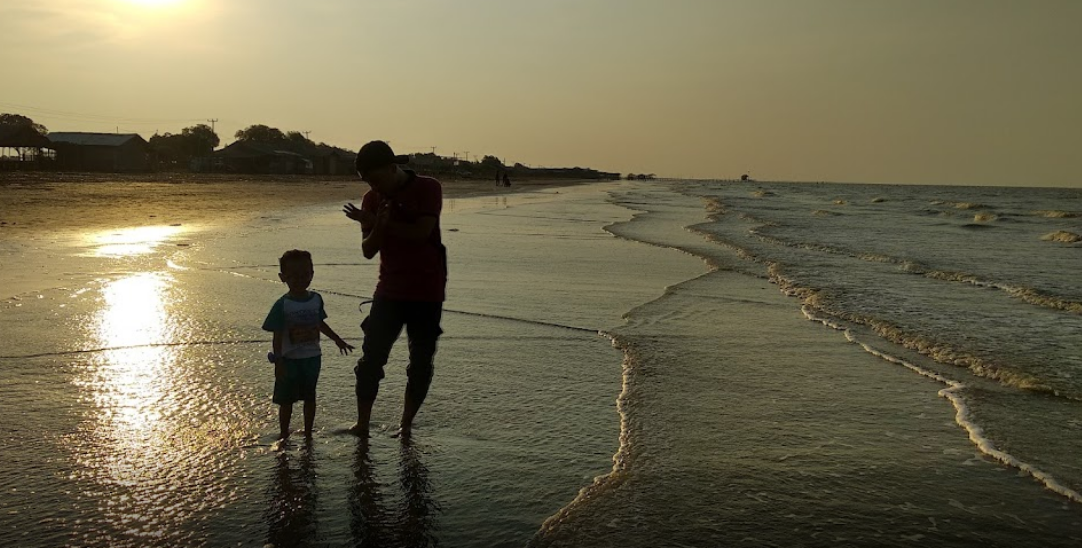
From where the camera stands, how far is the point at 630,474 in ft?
12.3

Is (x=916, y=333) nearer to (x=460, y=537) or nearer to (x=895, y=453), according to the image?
(x=895, y=453)

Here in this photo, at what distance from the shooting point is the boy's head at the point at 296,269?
13.5 feet

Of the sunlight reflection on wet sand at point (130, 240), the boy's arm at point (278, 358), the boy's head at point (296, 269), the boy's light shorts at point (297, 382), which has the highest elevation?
the boy's head at point (296, 269)

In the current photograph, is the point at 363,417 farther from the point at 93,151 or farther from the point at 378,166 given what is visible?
the point at 93,151

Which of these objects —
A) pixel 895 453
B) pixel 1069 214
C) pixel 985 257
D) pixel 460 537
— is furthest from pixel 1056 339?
pixel 1069 214

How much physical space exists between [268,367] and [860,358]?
4.35m

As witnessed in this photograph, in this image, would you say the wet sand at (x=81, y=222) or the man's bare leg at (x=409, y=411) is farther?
the wet sand at (x=81, y=222)

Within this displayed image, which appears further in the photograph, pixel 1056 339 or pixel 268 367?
pixel 1056 339

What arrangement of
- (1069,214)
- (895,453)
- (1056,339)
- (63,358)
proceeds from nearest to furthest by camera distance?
1. (895,453)
2. (63,358)
3. (1056,339)
4. (1069,214)

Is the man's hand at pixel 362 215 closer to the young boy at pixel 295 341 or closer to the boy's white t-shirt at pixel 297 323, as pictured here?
the young boy at pixel 295 341

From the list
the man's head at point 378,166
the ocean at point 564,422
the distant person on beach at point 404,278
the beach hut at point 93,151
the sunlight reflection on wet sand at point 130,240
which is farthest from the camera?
the beach hut at point 93,151

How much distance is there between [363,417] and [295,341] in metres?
0.51

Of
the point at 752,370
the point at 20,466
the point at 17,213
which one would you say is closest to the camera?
the point at 20,466

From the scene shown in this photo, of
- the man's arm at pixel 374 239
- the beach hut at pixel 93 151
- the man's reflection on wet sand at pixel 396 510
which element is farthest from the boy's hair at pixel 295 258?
the beach hut at pixel 93 151
